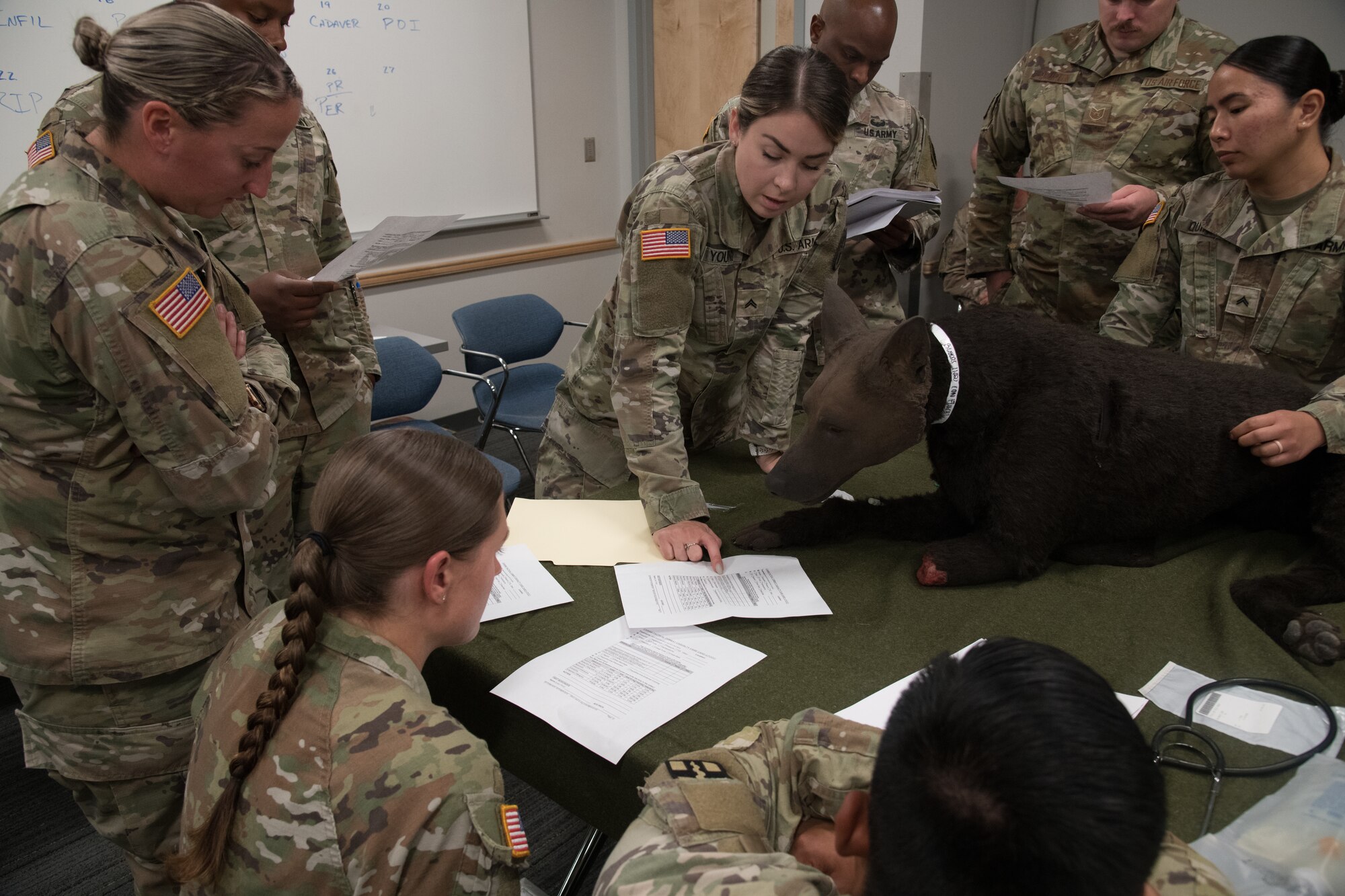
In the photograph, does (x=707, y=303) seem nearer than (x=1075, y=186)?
Yes

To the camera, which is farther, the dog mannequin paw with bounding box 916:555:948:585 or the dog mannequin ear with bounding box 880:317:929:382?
the dog mannequin paw with bounding box 916:555:948:585

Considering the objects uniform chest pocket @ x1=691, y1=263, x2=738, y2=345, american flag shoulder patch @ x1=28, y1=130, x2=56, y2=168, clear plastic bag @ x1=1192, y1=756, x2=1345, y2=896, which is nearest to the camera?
clear plastic bag @ x1=1192, y1=756, x2=1345, y2=896

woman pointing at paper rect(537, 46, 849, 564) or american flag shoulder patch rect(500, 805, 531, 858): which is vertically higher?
woman pointing at paper rect(537, 46, 849, 564)

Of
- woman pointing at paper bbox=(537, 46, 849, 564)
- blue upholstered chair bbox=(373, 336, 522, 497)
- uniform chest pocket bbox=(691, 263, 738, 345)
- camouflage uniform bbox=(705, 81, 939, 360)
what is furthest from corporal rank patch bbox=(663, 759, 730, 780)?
blue upholstered chair bbox=(373, 336, 522, 497)

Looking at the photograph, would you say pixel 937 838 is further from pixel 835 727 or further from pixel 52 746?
pixel 52 746

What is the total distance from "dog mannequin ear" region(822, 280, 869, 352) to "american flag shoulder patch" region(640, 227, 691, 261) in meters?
0.29

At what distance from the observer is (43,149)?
1339mm

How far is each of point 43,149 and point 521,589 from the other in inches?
39.0

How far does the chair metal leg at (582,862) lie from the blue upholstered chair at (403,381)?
4.97ft

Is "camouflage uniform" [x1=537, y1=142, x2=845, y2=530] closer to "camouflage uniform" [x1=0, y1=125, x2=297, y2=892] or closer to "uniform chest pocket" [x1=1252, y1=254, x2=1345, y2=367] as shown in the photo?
"camouflage uniform" [x1=0, y1=125, x2=297, y2=892]

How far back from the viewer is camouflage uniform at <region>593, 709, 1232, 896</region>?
81cm

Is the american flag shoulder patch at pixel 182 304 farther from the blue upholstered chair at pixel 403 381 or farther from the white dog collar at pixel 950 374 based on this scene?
the blue upholstered chair at pixel 403 381

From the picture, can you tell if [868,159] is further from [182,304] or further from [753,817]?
[753,817]

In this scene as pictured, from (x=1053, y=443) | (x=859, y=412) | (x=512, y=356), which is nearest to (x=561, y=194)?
(x=512, y=356)
